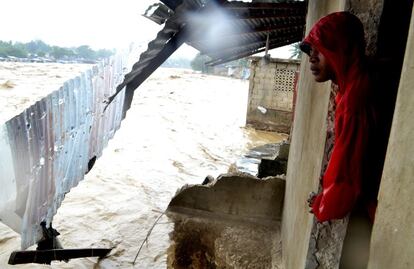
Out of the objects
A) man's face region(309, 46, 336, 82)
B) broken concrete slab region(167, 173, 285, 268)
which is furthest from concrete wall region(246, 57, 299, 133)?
man's face region(309, 46, 336, 82)

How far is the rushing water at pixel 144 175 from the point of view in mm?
5508

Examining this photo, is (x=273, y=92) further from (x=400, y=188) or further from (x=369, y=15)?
(x=400, y=188)

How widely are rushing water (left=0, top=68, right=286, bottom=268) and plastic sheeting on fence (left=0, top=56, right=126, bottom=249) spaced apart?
1.94 meters

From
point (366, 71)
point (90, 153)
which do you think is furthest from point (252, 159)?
point (366, 71)

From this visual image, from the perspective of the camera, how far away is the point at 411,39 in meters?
Result: 1.12

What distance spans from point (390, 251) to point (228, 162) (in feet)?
35.8

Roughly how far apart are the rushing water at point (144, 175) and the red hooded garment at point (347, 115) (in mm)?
3930

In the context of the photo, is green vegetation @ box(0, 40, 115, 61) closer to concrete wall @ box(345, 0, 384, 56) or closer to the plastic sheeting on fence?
the plastic sheeting on fence

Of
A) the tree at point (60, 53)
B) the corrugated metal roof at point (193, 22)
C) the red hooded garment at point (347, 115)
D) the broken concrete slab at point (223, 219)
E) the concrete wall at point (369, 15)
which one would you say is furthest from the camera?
the tree at point (60, 53)

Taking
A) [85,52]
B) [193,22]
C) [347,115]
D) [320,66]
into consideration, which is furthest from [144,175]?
[85,52]

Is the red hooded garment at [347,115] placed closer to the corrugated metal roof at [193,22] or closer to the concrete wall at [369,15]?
the concrete wall at [369,15]

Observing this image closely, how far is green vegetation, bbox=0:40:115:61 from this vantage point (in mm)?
40250

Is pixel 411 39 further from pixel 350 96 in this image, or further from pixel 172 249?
pixel 172 249

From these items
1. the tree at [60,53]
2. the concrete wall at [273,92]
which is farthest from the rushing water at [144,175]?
the tree at [60,53]
